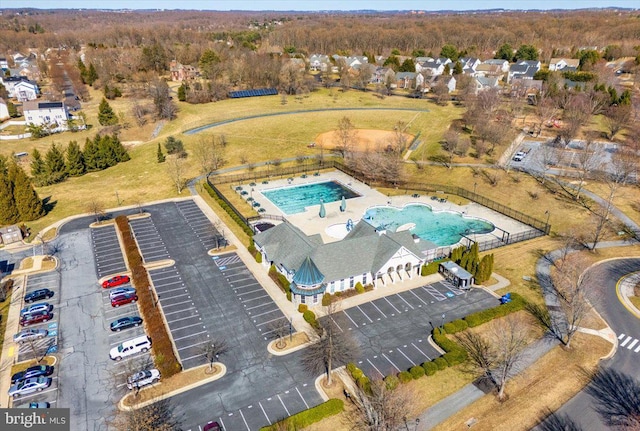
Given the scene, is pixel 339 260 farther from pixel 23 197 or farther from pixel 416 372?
pixel 23 197

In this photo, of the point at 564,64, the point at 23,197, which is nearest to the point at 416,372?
the point at 23,197

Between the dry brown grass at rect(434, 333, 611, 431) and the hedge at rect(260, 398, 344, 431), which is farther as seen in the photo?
the dry brown grass at rect(434, 333, 611, 431)

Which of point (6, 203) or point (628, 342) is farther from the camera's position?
point (6, 203)

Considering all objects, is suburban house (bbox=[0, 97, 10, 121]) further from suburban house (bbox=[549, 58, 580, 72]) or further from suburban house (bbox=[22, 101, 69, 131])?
suburban house (bbox=[549, 58, 580, 72])

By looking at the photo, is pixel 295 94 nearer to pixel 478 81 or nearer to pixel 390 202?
pixel 478 81

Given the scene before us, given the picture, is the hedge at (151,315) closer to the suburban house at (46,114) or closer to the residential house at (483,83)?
the suburban house at (46,114)

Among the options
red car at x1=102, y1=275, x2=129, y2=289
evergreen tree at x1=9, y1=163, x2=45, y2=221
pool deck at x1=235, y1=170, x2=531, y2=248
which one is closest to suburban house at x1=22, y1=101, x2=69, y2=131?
evergreen tree at x1=9, y1=163, x2=45, y2=221
